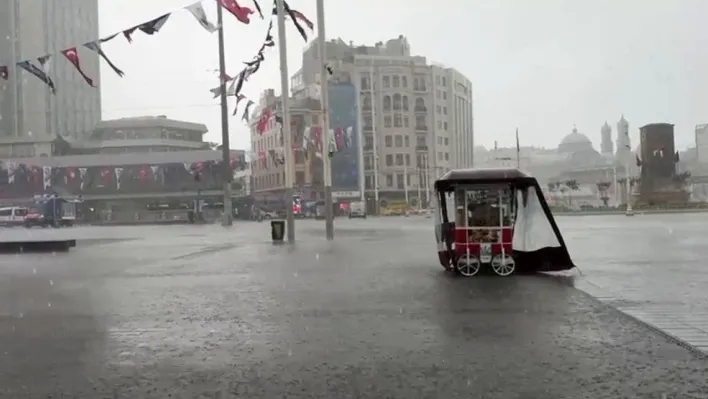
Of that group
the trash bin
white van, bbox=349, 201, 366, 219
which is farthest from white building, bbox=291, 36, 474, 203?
the trash bin

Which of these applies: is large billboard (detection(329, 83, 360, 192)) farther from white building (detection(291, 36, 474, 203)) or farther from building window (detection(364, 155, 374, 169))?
building window (detection(364, 155, 374, 169))

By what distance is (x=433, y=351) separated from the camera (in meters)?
7.41

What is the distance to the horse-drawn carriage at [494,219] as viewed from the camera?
14.5 meters

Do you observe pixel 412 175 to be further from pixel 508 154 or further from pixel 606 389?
pixel 606 389

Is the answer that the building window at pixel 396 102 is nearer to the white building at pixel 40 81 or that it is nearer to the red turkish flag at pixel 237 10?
the white building at pixel 40 81

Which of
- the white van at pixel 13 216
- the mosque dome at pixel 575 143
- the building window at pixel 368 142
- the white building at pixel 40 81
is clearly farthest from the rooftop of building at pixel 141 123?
the mosque dome at pixel 575 143

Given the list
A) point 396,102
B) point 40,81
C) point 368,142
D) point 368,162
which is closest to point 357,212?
point 368,162

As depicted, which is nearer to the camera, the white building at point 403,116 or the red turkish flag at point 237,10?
the red turkish flag at point 237,10

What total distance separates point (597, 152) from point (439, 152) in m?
20.6

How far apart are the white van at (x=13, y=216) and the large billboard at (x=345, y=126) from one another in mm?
32506

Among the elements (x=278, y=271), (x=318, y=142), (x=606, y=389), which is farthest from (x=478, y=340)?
(x=318, y=142)

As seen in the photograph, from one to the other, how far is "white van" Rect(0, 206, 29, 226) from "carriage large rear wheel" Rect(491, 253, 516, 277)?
194 ft

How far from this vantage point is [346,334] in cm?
847

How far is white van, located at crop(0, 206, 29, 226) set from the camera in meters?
64.6
